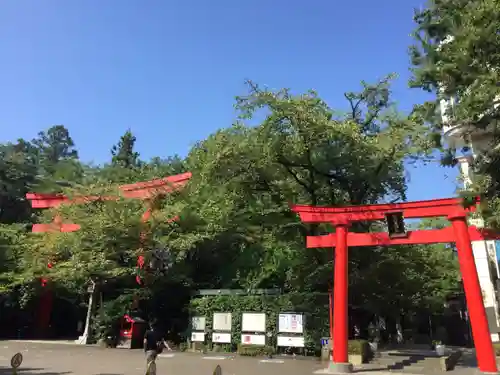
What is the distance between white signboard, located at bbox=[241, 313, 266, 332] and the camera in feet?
63.5

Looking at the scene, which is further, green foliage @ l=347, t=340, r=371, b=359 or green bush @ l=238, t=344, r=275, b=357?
green bush @ l=238, t=344, r=275, b=357

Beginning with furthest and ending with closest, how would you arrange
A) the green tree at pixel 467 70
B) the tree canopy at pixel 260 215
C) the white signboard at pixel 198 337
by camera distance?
the white signboard at pixel 198 337
the tree canopy at pixel 260 215
the green tree at pixel 467 70

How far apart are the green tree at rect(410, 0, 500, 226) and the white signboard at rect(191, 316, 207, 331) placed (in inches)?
573

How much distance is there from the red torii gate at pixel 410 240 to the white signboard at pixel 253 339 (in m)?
4.15

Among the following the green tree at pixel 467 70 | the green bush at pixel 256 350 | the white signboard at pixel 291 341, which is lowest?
the green bush at pixel 256 350

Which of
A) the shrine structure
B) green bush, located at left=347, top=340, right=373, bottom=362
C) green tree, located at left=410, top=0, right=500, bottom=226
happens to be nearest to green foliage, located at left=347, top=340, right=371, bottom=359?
green bush, located at left=347, top=340, right=373, bottom=362

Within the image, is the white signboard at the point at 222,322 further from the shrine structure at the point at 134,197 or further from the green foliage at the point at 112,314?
the green foliage at the point at 112,314

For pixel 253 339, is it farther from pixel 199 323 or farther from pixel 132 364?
pixel 132 364

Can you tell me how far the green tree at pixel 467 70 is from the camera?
8633 millimetres

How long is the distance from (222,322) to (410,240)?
9.76 m

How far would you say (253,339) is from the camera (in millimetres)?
19281

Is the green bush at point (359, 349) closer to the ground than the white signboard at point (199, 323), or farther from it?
closer to the ground

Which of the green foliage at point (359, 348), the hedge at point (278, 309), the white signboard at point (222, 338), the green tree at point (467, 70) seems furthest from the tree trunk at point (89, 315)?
the green tree at point (467, 70)

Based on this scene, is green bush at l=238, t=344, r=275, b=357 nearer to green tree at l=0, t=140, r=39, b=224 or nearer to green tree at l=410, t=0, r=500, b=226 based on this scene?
green tree at l=410, t=0, r=500, b=226
